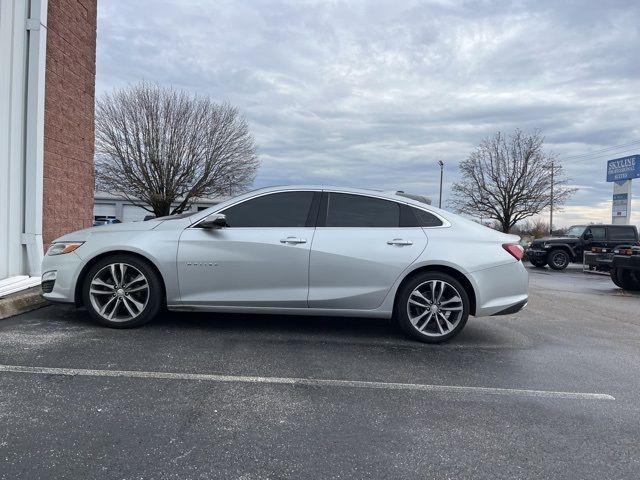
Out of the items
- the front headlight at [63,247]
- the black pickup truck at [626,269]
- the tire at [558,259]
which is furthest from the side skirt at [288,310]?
the tire at [558,259]

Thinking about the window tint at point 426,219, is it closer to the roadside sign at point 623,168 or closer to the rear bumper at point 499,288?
the rear bumper at point 499,288

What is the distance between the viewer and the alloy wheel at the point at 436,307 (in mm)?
4938

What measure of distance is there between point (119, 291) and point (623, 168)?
29754 mm

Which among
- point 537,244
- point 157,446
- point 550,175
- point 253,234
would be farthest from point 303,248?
point 550,175

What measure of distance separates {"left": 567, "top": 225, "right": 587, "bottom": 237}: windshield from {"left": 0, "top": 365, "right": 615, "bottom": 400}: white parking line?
1914cm

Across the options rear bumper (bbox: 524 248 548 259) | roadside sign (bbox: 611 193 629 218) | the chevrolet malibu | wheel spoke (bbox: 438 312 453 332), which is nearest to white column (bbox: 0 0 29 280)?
the chevrolet malibu

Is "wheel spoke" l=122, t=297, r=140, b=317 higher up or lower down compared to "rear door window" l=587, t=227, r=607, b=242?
lower down

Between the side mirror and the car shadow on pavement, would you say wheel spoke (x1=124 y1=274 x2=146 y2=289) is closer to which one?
the car shadow on pavement

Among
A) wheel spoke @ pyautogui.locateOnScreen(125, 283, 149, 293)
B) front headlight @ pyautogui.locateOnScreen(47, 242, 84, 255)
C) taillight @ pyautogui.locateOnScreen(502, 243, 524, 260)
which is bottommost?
wheel spoke @ pyautogui.locateOnScreen(125, 283, 149, 293)

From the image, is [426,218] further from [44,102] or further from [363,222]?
[44,102]

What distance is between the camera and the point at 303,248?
495 cm

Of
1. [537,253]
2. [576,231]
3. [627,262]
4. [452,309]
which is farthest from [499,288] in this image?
[576,231]

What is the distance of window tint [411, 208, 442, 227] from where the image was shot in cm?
514

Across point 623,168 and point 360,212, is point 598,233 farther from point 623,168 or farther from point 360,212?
point 360,212
